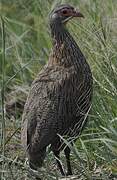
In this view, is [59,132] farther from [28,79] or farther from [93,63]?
[28,79]

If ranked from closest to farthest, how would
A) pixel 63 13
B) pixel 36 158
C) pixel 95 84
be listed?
pixel 36 158 → pixel 63 13 → pixel 95 84

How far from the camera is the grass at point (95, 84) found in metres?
5.22

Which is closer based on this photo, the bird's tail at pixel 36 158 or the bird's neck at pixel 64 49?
the bird's tail at pixel 36 158

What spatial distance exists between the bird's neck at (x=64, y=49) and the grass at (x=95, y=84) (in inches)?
7.0

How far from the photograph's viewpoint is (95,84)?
6.29 meters


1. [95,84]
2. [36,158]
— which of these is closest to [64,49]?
[95,84]

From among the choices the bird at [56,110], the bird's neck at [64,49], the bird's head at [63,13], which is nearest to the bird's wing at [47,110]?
the bird at [56,110]

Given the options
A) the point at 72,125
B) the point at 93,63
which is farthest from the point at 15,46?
the point at 72,125

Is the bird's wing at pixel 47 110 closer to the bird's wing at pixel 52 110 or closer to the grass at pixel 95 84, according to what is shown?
the bird's wing at pixel 52 110

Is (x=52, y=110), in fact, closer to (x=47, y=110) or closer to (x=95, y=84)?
(x=47, y=110)

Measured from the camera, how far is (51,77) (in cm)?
586

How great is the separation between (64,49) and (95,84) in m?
0.40

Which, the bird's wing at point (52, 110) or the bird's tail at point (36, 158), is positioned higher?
the bird's wing at point (52, 110)

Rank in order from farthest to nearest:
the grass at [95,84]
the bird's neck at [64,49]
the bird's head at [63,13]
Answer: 1. the bird's head at [63,13]
2. the bird's neck at [64,49]
3. the grass at [95,84]
